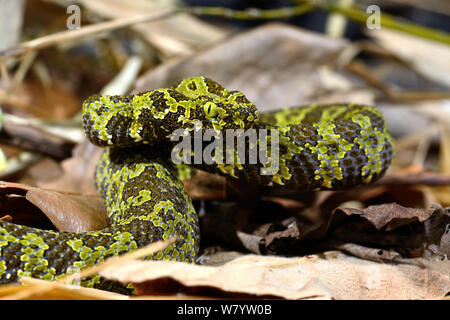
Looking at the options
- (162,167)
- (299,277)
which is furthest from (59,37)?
(299,277)

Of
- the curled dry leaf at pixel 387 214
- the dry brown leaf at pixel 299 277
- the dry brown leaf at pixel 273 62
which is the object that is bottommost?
the dry brown leaf at pixel 299 277

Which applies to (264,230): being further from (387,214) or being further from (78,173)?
(78,173)

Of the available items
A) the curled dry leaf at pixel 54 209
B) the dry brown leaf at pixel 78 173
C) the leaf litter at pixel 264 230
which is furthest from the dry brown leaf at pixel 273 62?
the curled dry leaf at pixel 54 209

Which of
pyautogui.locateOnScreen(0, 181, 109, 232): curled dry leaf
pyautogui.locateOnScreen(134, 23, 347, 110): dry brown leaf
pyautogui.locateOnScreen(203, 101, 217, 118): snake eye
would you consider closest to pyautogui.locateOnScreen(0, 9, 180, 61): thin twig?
pyautogui.locateOnScreen(134, 23, 347, 110): dry brown leaf

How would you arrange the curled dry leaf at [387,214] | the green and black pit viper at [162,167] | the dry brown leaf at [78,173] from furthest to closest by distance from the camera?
the dry brown leaf at [78,173]
the curled dry leaf at [387,214]
the green and black pit viper at [162,167]

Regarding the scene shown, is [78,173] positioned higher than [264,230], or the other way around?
[78,173]

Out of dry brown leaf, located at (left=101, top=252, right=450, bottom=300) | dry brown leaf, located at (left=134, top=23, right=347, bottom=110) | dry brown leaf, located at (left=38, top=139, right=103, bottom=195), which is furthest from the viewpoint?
dry brown leaf, located at (left=134, top=23, right=347, bottom=110)

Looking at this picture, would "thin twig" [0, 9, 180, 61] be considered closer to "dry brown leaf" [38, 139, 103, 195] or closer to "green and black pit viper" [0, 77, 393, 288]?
"dry brown leaf" [38, 139, 103, 195]

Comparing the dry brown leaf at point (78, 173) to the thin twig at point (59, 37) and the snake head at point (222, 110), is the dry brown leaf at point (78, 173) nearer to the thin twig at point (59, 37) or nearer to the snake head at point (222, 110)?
the thin twig at point (59, 37)
